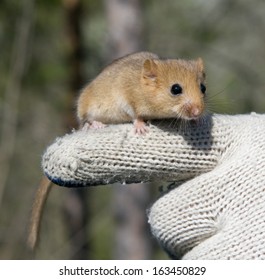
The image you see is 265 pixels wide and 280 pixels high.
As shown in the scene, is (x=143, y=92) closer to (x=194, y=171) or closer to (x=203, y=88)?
(x=203, y=88)

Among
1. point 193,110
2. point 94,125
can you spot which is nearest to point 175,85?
point 193,110

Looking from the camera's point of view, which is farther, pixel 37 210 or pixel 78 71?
pixel 78 71

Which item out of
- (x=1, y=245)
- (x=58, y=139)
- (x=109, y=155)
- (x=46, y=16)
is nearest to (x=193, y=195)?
(x=109, y=155)

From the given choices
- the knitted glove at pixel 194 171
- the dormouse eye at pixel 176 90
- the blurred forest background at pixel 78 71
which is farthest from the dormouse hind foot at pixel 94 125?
the blurred forest background at pixel 78 71

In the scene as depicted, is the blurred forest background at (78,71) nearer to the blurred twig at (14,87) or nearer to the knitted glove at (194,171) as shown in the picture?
the blurred twig at (14,87)

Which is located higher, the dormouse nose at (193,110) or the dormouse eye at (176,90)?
the dormouse eye at (176,90)

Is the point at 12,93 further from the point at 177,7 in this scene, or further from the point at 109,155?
the point at 109,155

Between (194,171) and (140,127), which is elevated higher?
(140,127)
